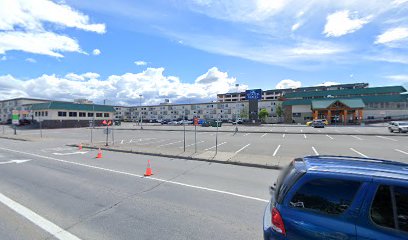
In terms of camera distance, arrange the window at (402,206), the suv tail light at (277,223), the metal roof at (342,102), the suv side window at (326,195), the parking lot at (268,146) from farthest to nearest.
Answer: the metal roof at (342,102), the parking lot at (268,146), the suv tail light at (277,223), the suv side window at (326,195), the window at (402,206)

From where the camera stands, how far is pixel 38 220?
4.98 m

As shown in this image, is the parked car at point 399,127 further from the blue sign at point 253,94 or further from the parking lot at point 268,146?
the blue sign at point 253,94

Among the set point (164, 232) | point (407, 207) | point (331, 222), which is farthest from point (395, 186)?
point (164, 232)

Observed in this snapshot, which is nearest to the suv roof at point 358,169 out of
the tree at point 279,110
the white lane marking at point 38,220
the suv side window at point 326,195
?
the suv side window at point 326,195

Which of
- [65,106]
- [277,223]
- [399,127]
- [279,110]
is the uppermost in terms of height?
[65,106]

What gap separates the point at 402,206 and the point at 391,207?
0.09 meters

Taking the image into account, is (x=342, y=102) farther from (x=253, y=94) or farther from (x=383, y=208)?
(x=383, y=208)

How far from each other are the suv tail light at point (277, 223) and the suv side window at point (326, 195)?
0.71 ft

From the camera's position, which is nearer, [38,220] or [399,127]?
[38,220]

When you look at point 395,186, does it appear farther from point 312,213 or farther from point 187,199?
point 187,199

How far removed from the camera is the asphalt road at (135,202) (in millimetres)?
4504

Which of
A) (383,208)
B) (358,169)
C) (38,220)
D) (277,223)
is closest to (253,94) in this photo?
(38,220)

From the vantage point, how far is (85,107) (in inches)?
2662

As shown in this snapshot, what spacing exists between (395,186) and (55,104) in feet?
227
